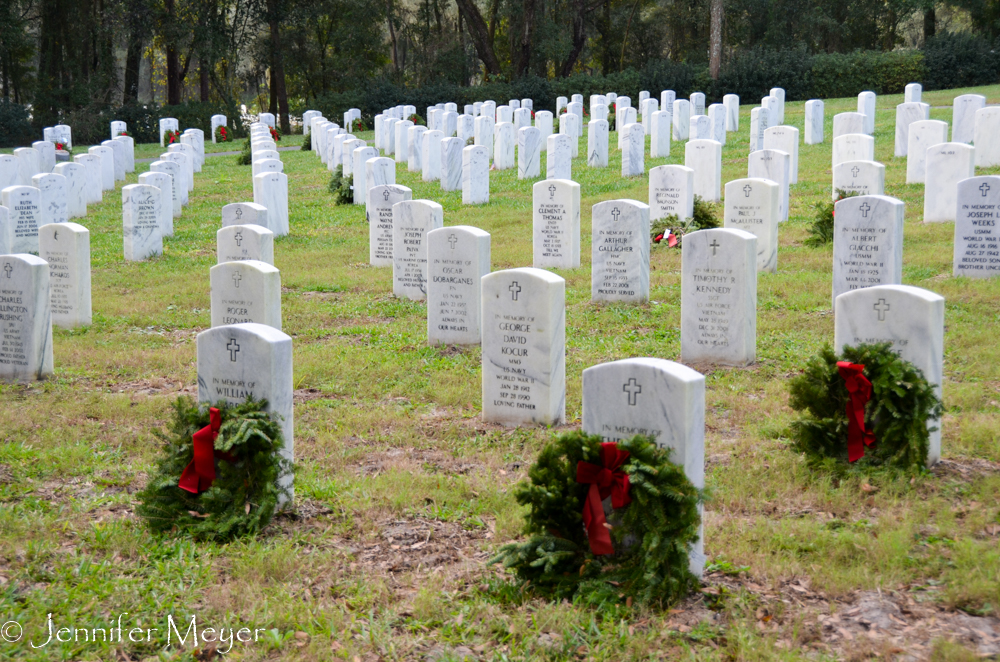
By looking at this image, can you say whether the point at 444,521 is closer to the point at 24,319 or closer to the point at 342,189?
the point at 24,319

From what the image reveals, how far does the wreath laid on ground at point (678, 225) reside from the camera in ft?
46.8

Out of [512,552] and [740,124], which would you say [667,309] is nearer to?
[512,552]

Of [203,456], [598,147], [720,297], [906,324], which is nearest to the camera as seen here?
[203,456]

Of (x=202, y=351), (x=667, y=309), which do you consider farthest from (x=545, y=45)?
(x=202, y=351)

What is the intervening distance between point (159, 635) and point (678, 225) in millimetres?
10956

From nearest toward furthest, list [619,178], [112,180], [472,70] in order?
[619,178] < [112,180] < [472,70]

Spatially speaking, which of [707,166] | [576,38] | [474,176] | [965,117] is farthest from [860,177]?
[576,38]

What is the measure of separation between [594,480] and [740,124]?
92.5 ft

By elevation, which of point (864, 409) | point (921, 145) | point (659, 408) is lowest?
point (864, 409)

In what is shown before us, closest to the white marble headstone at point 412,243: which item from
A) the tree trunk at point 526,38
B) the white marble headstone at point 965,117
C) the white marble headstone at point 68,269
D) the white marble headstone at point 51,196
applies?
the white marble headstone at point 68,269

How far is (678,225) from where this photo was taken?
1437cm

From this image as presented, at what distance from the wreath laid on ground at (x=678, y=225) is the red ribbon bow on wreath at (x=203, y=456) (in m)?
9.65

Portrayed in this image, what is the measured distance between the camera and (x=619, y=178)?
21562mm

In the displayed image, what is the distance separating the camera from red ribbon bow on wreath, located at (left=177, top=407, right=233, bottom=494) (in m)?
5.70
